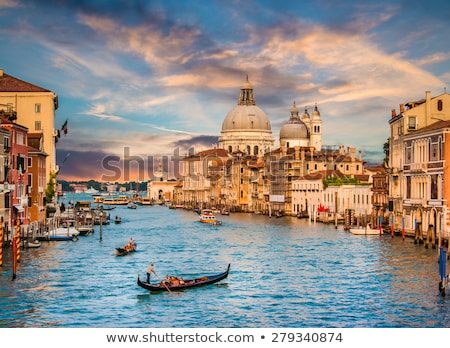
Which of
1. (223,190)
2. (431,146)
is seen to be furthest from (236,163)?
(431,146)

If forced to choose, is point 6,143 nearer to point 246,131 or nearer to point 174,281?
point 174,281

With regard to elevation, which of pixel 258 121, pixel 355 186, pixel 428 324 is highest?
pixel 258 121

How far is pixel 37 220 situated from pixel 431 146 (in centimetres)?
796

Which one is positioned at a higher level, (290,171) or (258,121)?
(258,121)

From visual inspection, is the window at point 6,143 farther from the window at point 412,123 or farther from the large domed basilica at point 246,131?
the large domed basilica at point 246,131

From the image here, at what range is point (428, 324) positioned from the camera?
8.03m

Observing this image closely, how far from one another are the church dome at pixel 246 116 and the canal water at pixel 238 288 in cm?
4307

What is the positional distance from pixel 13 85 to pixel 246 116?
40.6m

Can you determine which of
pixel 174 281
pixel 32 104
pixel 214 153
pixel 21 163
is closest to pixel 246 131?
pixel 214 153

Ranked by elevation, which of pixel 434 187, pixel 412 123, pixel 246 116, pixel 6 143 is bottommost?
pixel 434 187

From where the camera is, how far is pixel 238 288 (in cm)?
1042
